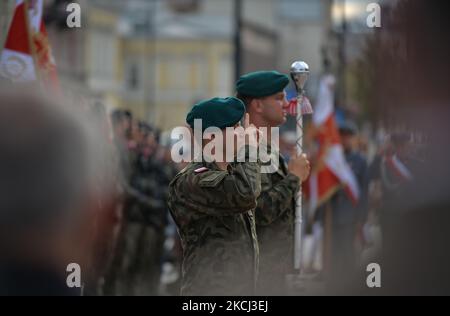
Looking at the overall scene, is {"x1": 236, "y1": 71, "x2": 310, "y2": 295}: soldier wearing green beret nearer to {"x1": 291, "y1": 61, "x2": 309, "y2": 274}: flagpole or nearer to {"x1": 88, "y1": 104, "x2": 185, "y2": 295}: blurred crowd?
{"x1": 291, "y1": 61, "x2": 309, "y2": 274}: flagpole

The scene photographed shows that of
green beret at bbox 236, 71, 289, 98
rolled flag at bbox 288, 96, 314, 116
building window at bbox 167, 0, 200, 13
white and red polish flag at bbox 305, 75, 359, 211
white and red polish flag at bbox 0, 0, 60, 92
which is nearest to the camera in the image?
green beret at bbox 236, 71, 289, 98

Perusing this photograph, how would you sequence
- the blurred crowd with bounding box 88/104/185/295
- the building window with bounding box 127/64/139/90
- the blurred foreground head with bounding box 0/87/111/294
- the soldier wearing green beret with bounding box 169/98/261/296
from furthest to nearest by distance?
the building window with bounding box 127/64/139/90 < the blurred crowd with bounding box 88/104/185/295 < the soldier wearing green beret with bounding box 169/98/261/296 < the blurred foreground head with bounding box 0/87/111/294

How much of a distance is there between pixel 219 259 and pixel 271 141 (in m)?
1.40

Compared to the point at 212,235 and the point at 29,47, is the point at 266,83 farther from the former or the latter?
the point at 29,47

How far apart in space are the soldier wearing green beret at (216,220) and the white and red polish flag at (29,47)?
2.00 m

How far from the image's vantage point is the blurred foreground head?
5363 millimetres

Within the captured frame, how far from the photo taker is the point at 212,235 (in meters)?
5.64

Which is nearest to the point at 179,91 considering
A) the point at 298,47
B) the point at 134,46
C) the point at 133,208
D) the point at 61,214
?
the point at 134,46

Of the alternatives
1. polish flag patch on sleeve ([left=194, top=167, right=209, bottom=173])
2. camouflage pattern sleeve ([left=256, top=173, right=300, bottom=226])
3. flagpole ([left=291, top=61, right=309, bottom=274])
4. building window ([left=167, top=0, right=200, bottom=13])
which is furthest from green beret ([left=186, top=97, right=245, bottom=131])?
building window ([left=167, top=0, right=200, bottom=13])

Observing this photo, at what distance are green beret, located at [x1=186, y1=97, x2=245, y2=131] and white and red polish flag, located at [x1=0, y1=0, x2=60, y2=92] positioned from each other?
199 centimetres

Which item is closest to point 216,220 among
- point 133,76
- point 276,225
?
point 276,225

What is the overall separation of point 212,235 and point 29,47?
8.92 feet
